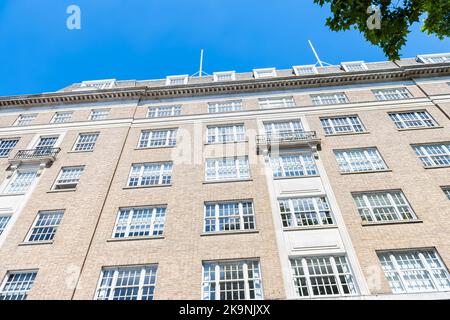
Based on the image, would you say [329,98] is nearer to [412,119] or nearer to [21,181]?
[412,119]

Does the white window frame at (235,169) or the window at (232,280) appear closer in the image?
the window at (232,280)

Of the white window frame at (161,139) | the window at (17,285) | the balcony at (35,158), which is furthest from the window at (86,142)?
the window at (17,285)

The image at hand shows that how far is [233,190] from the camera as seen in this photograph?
17.4 meters

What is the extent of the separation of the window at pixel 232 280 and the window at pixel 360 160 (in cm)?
914

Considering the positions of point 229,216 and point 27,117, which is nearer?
point 229,216

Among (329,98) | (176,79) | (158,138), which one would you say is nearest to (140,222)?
(158,138)

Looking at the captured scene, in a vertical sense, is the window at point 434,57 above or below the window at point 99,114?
above

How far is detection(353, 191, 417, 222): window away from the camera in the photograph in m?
15.2

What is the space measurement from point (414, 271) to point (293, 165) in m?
8.68

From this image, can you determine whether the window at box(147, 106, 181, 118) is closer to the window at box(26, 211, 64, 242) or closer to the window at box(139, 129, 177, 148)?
the window at box(139, 129, 177, 148)

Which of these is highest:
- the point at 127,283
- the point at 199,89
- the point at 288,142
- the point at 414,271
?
the point at 199,89

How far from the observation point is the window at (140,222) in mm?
15758

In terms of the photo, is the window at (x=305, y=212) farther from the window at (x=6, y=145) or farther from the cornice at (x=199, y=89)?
the window at (x=6, y=145)
